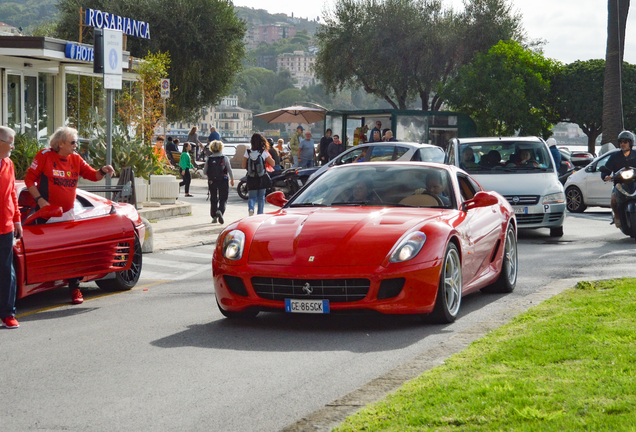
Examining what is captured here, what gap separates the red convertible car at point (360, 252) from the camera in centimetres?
714

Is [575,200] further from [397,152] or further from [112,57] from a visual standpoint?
[112,57]

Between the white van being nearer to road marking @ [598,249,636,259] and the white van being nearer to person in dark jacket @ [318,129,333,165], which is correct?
road marking @ [598,249,636,259]

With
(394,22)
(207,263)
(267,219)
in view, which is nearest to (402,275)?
(267,219)

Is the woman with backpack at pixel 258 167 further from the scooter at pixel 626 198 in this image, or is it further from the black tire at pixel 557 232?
the scooter at pixel 626 198

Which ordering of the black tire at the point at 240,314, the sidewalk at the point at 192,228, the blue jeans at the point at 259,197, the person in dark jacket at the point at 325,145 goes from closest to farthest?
the black tire at the point at 240,314, the sidewalk at the point at 192,228, the blue jeans at the point at 259,197, the person in dark jacket at the point at 325,145

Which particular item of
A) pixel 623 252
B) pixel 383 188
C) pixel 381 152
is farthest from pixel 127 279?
pixel 381 152

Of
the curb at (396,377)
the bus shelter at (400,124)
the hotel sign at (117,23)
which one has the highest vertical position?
the hotel sign at (117,23)

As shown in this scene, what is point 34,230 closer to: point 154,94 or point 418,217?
point 418,217

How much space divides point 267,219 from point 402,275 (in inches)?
56.1

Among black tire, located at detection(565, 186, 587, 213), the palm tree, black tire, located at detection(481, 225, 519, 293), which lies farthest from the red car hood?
the palm tree

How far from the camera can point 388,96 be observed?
5772 cm

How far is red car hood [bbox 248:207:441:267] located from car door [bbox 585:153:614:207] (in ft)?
50.4

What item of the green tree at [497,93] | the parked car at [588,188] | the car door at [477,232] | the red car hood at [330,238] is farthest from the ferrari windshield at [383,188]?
the green tree at [497,93]

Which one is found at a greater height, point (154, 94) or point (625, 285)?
point (154, 94)
